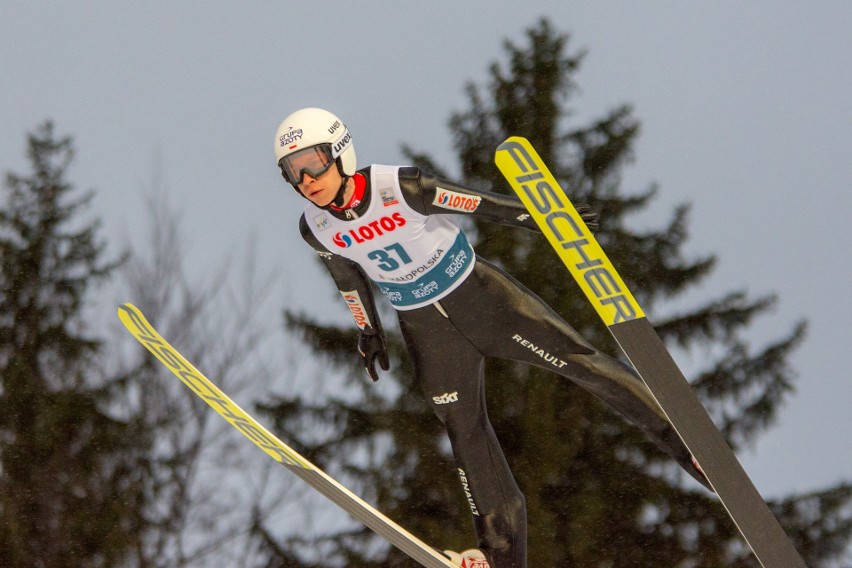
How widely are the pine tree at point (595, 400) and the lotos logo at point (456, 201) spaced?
164 inches

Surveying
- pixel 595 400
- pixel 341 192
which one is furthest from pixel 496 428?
pixel 341 192

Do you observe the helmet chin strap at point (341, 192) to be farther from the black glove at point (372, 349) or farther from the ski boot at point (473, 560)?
the ski boot at point (473, 560)

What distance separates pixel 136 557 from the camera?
7793 mm

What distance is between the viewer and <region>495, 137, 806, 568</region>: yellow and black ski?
330 cm

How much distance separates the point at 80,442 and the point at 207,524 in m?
1.35

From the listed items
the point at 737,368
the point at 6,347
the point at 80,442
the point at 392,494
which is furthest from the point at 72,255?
the point at 737,368

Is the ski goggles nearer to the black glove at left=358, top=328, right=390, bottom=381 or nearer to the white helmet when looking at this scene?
the white helmet

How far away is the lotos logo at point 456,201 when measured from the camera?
11.5 ft

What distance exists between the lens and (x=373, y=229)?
11.8 feet

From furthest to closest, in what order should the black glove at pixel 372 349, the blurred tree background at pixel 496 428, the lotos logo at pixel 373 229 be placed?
the blurred tree background at pixel 496 428, the black glove at pixel 372 349, the lotos logo at pixel 373 229

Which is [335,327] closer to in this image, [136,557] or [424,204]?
[136,557]

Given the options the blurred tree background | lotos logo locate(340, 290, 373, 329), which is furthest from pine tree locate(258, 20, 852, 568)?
lotos logo locate(340, 290, 373, 329)

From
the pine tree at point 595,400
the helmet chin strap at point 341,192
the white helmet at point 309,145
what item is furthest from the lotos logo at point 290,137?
the pine tree at point 595,400

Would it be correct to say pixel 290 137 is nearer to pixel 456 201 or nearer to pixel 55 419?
pixel 456 201
